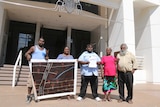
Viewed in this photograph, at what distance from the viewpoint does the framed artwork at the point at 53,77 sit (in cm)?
413

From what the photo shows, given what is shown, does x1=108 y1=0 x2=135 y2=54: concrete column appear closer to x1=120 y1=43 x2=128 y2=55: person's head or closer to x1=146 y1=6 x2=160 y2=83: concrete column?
x1=146 y1=6 x2=160 y2=83: concrete column

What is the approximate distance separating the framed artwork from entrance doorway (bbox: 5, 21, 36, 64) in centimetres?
907

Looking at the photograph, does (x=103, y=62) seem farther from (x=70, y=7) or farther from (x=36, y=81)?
(x=70, y=7)

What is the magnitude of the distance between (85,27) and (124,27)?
4705 mm

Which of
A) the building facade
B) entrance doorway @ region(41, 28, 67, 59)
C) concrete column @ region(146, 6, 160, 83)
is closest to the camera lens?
the building facade

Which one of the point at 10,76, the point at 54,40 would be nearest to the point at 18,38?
the point at 54,40

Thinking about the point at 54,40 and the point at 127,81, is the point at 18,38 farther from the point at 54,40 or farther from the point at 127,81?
the point at 127,81

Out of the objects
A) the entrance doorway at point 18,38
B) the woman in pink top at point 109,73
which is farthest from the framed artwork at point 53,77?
the entrance doorway at point 18,38

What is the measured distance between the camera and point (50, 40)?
1398cm

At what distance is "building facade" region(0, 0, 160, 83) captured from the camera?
32.6 ft

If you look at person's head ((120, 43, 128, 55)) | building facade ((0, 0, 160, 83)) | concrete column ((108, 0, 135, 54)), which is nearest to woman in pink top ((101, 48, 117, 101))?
person's head ((120, 43, 128, 55))

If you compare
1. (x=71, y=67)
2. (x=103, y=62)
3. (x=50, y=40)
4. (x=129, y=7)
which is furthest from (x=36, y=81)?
(x=50, y=40)

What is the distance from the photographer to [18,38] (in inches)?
518

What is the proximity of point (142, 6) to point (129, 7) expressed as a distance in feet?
7.48
